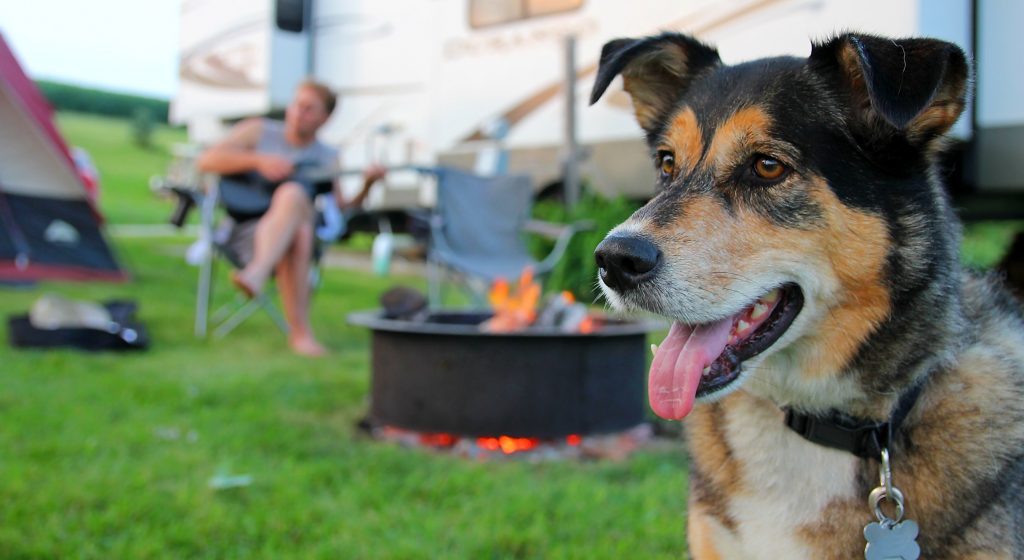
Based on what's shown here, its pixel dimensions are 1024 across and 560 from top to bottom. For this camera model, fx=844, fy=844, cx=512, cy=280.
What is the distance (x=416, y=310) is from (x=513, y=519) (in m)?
1.86

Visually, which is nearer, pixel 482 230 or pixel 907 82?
pixel 907 82

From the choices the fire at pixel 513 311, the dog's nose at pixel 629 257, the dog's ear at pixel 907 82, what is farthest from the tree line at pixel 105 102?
the dog's ear at pixel 907 82

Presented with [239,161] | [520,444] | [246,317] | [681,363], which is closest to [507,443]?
[520,444]

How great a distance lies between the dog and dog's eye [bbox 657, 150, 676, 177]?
0.69ft

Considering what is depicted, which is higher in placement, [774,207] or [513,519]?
[774,207]

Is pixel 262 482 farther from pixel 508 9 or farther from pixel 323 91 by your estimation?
pixel 508 9

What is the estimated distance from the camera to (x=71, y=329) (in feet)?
17.4

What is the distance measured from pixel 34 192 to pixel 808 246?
7.76m

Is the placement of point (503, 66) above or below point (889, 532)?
above

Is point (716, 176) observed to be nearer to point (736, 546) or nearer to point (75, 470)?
point (736, 546)

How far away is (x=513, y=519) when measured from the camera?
299 cm

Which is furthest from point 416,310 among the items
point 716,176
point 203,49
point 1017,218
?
point 203,49

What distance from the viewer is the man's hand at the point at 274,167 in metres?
5.88

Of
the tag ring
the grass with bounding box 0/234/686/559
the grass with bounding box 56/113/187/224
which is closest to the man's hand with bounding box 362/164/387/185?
the grass with bounding box 0/234/686/559
